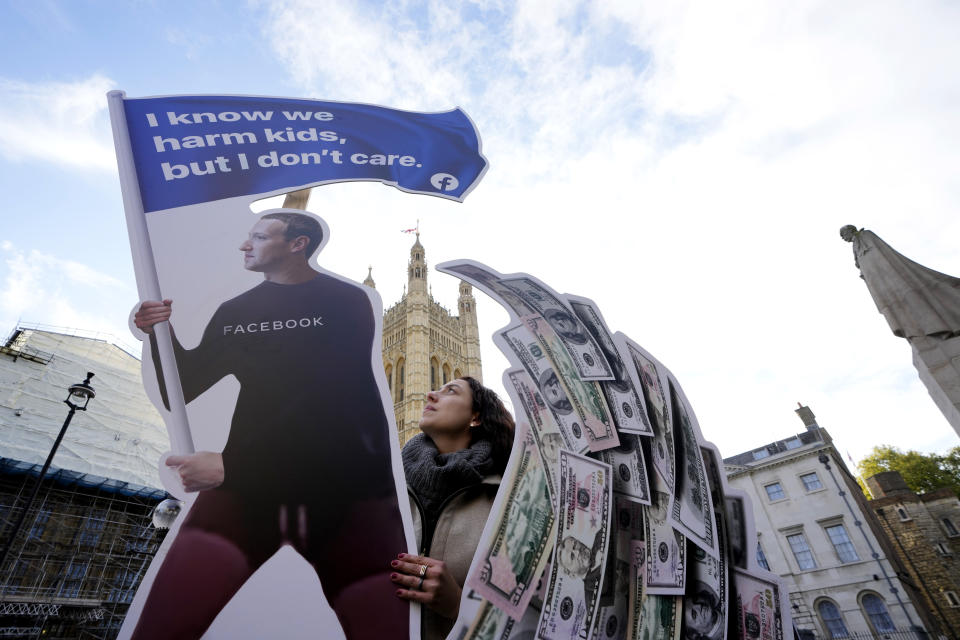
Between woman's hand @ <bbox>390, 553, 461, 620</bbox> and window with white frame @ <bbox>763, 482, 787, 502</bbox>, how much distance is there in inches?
999

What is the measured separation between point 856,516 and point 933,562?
8.91 m

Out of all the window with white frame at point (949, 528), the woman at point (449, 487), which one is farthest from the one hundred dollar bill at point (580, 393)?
the window with white frame at point (949, 528)

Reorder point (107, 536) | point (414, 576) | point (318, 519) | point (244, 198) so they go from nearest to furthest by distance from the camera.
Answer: point (414, 576), point (318, 519), point (244, 198), point (107, 536)

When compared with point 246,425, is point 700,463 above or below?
below

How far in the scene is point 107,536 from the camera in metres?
21.6

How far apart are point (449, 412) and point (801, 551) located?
24.4 meters

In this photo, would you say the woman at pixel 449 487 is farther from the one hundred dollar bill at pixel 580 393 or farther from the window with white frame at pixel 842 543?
the window with white frame at pixel 842 543

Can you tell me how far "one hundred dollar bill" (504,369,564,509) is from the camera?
12.8 ft

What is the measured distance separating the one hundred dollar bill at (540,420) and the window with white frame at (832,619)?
24.5 meters

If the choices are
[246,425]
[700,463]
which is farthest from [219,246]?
[700,463]

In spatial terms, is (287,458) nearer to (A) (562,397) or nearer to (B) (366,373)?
(B) (366,373)

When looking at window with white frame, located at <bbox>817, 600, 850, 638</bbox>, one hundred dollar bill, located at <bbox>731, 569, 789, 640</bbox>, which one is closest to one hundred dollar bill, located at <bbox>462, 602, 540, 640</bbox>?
one hundred dollar bill, located at <bbox>731, 569, 789, 640</bbox>

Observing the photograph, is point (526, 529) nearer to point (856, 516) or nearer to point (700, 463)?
point (700, 463)

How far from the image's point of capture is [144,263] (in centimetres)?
440
